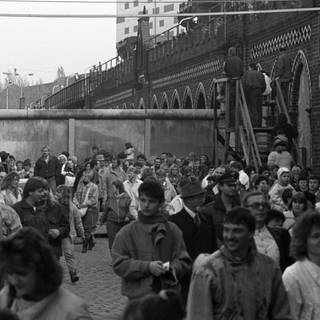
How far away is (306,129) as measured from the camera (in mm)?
27812

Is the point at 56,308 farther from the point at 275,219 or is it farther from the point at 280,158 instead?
the point at 280,158

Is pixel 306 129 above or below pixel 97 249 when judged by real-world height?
above

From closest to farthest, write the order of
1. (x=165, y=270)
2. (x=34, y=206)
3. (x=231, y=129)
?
(x=165, y=270), (x=34, y=206), (x=231, y=129)

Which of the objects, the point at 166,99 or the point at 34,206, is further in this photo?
the point at 166,99

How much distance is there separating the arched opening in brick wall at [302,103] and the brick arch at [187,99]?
1492 cm

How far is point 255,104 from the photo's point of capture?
2644cm

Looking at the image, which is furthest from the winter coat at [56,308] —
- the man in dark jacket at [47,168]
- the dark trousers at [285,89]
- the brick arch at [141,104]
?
the brick arch at [141,104]

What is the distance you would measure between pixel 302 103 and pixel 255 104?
225cm

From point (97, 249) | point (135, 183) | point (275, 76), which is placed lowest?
point (97, 249)

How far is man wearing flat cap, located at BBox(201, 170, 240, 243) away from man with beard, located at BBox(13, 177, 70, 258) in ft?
7.02

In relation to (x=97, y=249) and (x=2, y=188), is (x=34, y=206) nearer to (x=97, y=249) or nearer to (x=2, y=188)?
→ (x=2, y=188)

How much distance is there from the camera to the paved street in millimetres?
12461

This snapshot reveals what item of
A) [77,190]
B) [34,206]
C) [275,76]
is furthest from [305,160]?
[34,206]

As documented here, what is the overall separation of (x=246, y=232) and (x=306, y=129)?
21852 millimetres
